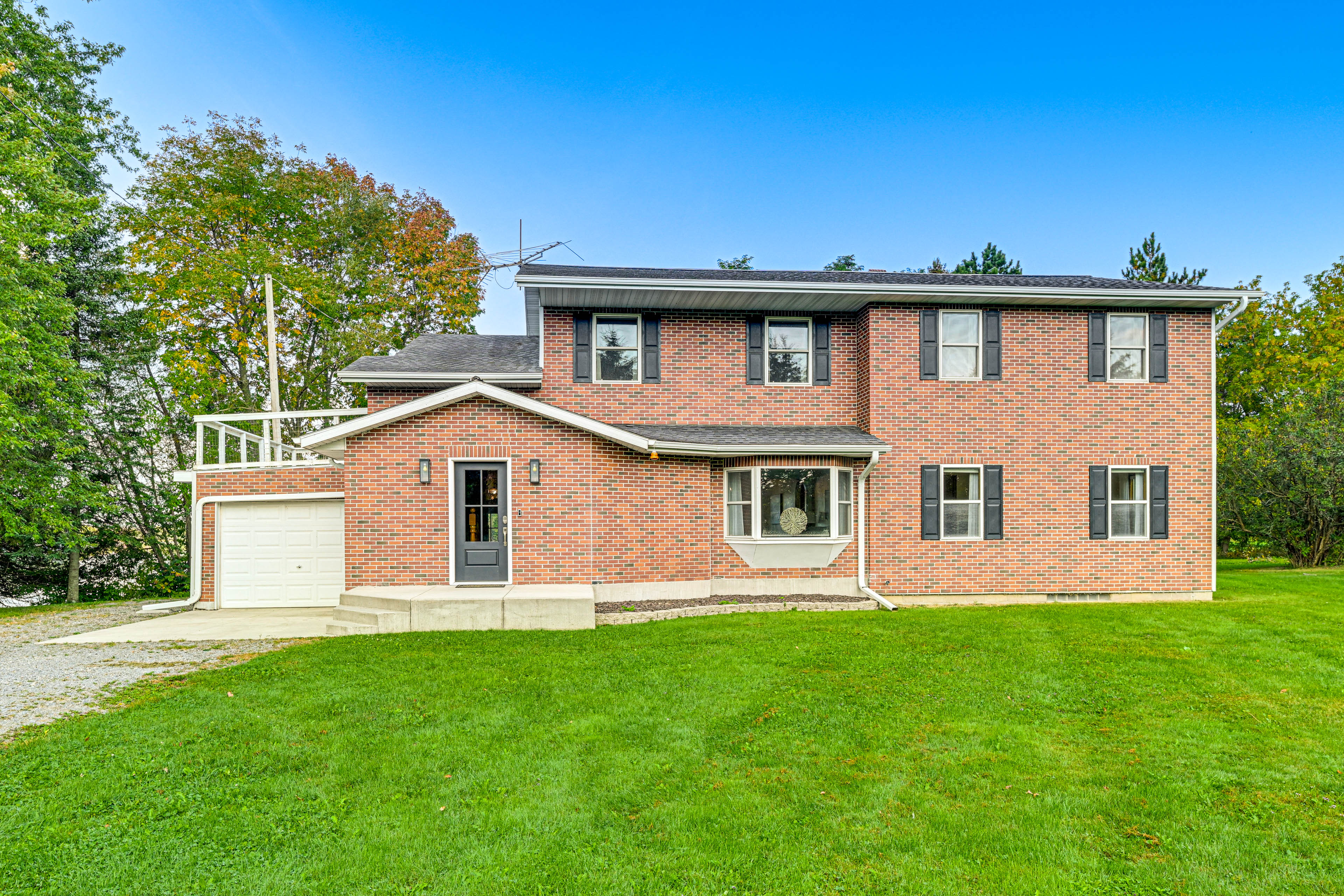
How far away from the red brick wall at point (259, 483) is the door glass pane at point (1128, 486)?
48.8ft

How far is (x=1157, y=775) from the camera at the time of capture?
182 inches

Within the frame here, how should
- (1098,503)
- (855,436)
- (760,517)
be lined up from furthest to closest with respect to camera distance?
(1098,503), (855,436), (760,517)

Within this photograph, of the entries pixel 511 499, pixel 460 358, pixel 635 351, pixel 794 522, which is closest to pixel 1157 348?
pixel 794 522

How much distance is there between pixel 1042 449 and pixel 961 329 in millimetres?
2768

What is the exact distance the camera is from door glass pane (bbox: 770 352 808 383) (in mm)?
13156

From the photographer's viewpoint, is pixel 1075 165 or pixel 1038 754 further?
pixel 1075 165

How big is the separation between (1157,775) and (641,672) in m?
4.65

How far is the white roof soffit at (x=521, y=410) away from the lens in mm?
10742

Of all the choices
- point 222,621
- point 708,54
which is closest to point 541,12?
point 708,54

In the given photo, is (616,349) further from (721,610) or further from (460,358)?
(721,610)

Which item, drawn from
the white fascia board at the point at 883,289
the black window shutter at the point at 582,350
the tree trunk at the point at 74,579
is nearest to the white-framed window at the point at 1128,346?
the white fascia board at the point at 883,289

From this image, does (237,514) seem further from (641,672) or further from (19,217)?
(641,672)

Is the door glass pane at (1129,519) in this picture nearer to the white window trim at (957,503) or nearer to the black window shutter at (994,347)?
the white window trim at (957,503)

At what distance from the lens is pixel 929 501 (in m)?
12.6
